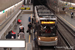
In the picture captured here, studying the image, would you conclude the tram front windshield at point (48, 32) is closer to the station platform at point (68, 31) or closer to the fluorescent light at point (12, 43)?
the station platform at point (68, 31)

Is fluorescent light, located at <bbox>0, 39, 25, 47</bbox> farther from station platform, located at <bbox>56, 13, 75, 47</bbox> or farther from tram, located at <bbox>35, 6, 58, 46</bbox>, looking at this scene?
station platform, located at <bbox>56, 13, 75, 47</bbox>

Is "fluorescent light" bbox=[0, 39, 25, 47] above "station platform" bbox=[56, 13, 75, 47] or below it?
above

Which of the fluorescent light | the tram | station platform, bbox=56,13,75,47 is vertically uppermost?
the fluorescent light

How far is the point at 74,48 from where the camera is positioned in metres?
11.5

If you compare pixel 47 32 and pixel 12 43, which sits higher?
pixel 12 43

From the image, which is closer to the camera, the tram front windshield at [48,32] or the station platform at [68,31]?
the tram front windshield at [48,32]

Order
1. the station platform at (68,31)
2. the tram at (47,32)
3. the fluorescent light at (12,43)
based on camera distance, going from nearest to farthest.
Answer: the fluorescent light at (12,43), the tram at (47,32), the station platform at (68,31)

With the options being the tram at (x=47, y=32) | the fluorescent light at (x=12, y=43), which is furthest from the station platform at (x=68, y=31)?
the fluorescent light at (x=12, y=43)

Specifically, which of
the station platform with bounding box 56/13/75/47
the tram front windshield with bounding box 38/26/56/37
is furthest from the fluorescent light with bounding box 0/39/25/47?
the station platform with bounding box 56/13/75/47

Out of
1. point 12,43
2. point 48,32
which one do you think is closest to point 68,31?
point 48,32

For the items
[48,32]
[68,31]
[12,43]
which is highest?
[12,43]

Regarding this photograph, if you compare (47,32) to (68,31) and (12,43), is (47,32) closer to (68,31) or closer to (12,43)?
(12,43)

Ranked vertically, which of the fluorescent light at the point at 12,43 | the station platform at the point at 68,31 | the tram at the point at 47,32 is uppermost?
the fluorescent light at the point at 12,43

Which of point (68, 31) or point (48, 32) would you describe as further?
point (68, 31)
